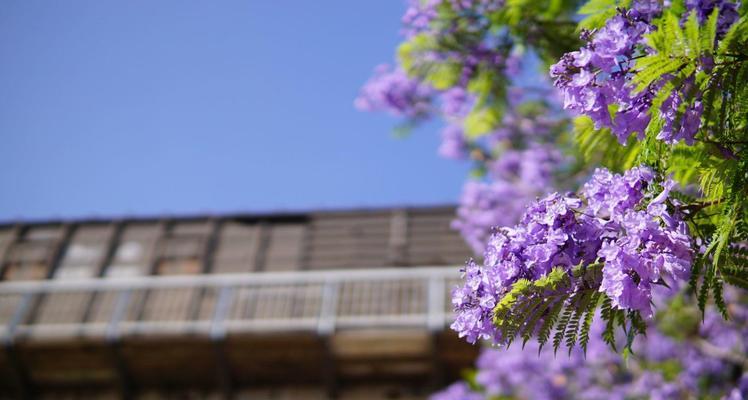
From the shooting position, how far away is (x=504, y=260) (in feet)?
7.18

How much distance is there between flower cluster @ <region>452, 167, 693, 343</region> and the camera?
198cm

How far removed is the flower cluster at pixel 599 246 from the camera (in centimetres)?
198

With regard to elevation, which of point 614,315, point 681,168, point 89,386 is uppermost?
point 681,168

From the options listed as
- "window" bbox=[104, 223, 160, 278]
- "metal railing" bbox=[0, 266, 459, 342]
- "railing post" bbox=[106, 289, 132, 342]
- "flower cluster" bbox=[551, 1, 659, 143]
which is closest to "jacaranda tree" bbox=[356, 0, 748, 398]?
"flower cluster" bbox=[551, 1, 659, 143]

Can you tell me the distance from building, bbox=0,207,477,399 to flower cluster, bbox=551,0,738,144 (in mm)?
9106

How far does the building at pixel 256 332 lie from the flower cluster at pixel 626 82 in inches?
358

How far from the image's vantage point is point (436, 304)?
39.5 ft

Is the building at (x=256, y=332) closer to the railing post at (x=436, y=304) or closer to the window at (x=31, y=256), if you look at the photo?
the railing post at (x=436, y=304)

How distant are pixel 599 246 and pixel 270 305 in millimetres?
11212

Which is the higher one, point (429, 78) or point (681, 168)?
point (681, 168)

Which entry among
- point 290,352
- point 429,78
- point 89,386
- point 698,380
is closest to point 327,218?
point 290,352

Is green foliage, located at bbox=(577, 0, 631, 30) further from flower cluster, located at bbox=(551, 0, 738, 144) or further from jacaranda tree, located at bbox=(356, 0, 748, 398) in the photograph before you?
flower cluster, located at bbox=(551, 0, 738, 144)

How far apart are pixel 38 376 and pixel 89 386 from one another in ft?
3.08

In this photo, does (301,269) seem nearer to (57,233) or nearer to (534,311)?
(57,233)
